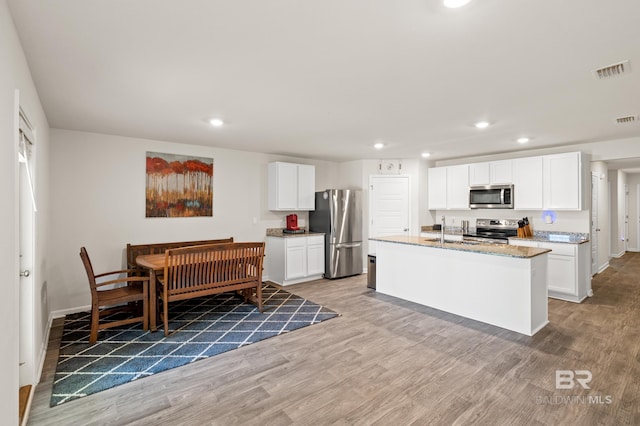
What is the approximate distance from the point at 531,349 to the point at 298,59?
327 cm

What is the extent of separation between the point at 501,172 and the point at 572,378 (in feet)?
12.6

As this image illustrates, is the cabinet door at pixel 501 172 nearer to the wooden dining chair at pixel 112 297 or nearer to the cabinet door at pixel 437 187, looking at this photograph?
the cabinet door at pixel 437 187

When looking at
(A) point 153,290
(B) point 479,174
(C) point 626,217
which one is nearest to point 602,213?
(B) point 479,174

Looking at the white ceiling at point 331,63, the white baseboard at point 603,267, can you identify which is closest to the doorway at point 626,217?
the white baseboard at point 603,267

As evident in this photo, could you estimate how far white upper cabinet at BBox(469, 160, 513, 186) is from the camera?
548cm

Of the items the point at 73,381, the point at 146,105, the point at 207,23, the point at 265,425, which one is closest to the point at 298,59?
the point at 207,23

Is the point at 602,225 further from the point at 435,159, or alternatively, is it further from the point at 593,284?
the point at 435,159

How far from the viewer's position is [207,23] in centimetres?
176

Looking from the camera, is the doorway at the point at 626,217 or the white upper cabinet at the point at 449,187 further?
the doorway at the point at 626,217

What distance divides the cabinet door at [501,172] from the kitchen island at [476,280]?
2008mm

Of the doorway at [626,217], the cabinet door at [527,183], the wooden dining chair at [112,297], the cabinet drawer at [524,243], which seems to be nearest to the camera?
the wooden dining chair at [112,297]

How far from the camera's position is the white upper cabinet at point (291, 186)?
5730mm

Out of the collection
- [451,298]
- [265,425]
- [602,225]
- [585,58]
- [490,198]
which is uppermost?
[585,58]

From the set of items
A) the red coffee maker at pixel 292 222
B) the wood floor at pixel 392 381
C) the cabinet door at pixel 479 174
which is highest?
the cabinet door at pixel 479 174
